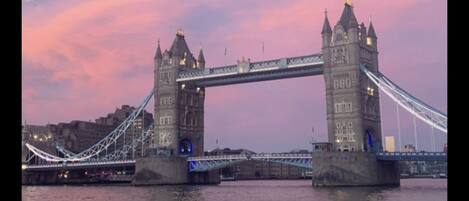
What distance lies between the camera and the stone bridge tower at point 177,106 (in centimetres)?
11481

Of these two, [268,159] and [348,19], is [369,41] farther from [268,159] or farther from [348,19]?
[268,159]

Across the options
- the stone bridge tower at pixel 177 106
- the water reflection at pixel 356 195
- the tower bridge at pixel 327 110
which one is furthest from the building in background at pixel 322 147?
the stone bridge tower at pixel 177 106

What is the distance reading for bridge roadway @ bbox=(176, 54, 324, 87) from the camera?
321 ft

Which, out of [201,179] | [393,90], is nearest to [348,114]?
[393,90]

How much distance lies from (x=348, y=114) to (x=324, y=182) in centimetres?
1276

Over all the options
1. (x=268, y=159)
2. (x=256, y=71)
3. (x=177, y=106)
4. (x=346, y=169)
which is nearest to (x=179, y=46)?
(x=177, y=106)

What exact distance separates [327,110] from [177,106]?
3459cm

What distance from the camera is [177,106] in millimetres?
114938

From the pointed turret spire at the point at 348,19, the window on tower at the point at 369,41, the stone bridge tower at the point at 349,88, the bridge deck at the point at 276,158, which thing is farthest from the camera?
the window on tower at the point at 369,41

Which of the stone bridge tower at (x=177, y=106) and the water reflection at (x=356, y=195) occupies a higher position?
the stone bridge tower at (x=177, y=106)

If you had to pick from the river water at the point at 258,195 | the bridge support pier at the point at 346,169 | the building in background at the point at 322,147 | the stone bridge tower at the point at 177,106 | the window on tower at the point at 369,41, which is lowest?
the river water at the point at 258,195

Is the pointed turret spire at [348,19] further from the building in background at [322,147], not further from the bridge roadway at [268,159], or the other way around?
the bridge roadway at [268,159]
